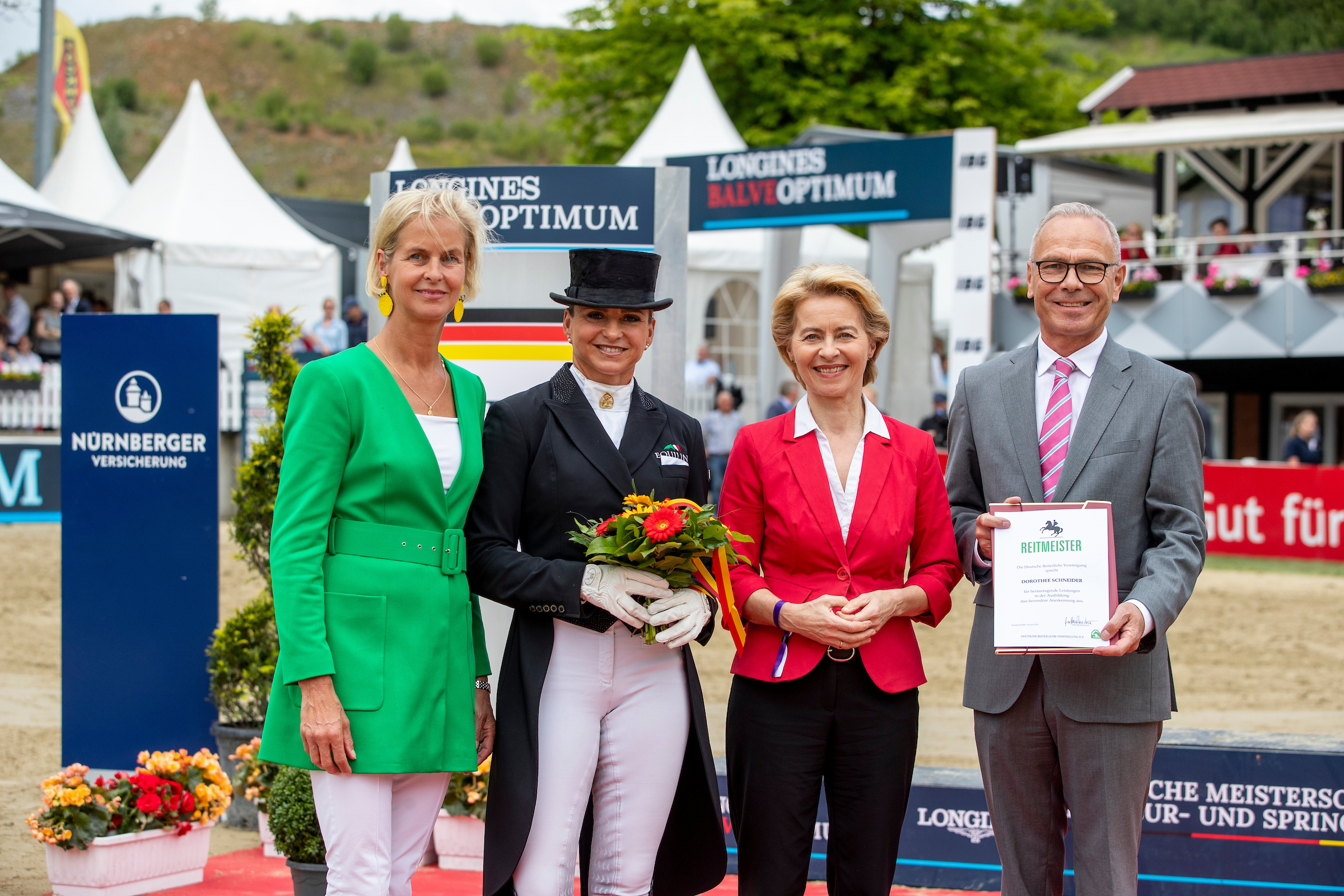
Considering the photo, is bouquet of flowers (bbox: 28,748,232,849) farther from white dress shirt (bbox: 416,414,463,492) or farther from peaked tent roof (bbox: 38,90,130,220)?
peaked tent roof (bbox: 38,90,130,220)

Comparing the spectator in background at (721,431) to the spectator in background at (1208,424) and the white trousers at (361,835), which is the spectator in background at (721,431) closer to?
the spectator in background at (1208,424)

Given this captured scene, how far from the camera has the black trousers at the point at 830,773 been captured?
279cm

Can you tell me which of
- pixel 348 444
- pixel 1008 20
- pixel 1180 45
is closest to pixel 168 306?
pixel 348 444

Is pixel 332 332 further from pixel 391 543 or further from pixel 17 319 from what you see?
pixel 391 543

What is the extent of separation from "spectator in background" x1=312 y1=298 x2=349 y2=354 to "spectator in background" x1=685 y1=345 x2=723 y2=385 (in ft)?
14.9

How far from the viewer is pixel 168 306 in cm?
1606

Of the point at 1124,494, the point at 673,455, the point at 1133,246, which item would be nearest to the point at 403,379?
the point at 673,455

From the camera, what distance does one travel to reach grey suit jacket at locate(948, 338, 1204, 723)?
269 centimetres

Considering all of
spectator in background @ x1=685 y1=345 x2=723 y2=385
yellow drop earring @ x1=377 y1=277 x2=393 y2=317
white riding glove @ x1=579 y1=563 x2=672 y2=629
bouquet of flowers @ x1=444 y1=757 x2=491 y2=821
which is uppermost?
spectator in background @ x1=685 y1=345 x2=723 y2=385

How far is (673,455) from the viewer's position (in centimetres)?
281

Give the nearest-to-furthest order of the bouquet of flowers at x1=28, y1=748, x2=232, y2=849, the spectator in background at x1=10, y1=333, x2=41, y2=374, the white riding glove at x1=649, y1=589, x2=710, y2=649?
the white riding glove at x1=649, y1=589, x2=710, y2=649 < the bouquet of flowers at x1=28, y1=748, x2=232, y2=849 < the spectator in background at x1=10, y1=333, x2=41, y2=374

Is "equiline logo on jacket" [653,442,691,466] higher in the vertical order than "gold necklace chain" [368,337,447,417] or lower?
lower

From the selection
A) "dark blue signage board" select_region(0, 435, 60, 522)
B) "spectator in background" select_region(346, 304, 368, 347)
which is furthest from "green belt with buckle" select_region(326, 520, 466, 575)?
"spectator in background" select_region(346, 304, 368, 347)

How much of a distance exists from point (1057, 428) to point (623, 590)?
109cm
